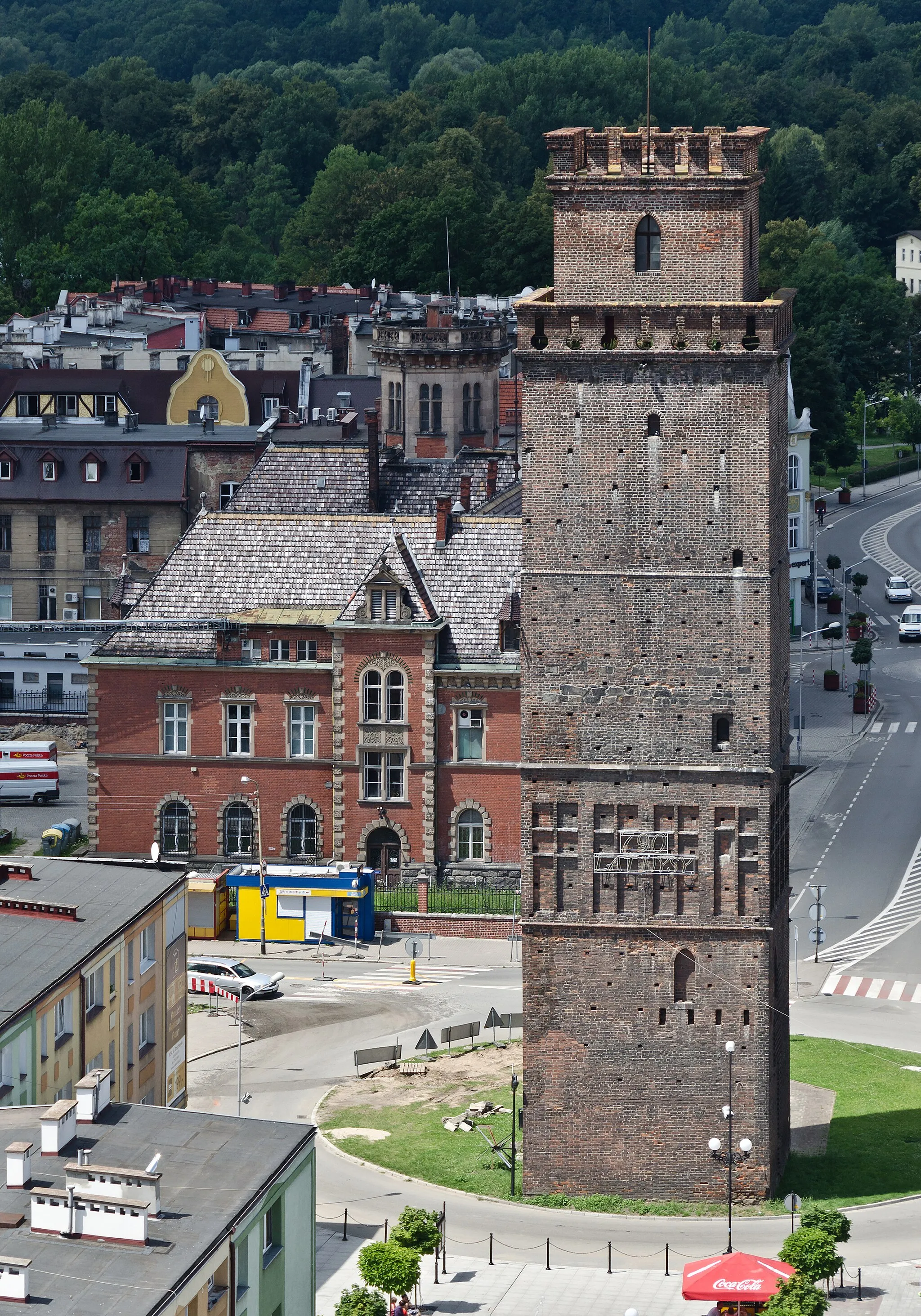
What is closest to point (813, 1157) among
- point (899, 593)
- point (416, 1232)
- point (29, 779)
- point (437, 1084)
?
point (437, 1084)

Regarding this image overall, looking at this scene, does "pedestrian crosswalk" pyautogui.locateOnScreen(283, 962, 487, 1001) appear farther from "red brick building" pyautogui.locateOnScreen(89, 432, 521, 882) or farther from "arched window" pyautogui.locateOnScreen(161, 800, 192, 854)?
"arched window" pyautogui.locateOnScreen(161, 800, 192, 854)

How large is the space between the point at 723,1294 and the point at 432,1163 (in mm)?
14093

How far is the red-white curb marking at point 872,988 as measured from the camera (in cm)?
11306

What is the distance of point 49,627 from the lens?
153125 mm

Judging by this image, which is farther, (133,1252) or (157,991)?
(157,991)

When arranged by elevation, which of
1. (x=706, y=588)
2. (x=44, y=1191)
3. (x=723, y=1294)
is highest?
(x=706, y=588)

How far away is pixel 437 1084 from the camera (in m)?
102

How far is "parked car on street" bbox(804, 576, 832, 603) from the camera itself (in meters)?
183

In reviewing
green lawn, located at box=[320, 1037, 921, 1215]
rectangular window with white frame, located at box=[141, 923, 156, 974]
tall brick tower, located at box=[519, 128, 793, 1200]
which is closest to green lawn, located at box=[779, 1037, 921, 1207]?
green lawn, located at box=[320, 1037, 921, 1215]

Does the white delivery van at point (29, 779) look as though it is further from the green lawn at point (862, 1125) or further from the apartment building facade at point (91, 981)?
the green lawn at point (862, 1125)

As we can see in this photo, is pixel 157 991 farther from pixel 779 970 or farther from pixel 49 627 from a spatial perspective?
pixel 49 627

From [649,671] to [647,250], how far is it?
36.6 ft

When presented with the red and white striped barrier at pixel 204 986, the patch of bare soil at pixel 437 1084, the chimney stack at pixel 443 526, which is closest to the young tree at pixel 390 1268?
the patch of bare soil at pixel 437 1084

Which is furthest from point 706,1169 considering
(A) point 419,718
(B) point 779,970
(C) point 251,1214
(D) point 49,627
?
(D) point 49,627
